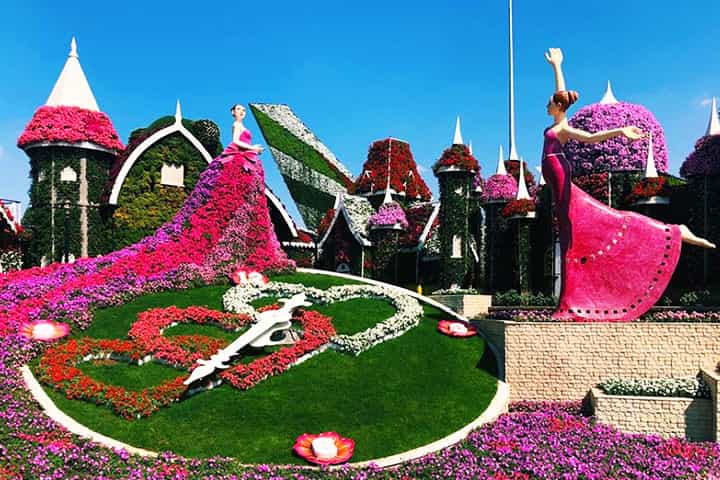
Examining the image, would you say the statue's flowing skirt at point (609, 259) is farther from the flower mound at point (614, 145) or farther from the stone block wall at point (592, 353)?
the flower mound at point (614, 145)

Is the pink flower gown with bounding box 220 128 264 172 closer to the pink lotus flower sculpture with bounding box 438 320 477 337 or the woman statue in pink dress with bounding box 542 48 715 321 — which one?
the pink lotus flower sculpture with bounding box 438 320 477 337

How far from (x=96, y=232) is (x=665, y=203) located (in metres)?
20.7

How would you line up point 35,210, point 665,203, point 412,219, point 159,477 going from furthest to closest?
point 412,219 < point 35,210 < point 665,203 < point 159,477

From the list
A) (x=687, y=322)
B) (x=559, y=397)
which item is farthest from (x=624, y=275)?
(x=559, y=397)

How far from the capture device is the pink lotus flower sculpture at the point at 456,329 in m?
16.2

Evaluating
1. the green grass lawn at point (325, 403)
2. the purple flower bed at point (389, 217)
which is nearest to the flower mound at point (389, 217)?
the purple flower bed at point (389, 217)

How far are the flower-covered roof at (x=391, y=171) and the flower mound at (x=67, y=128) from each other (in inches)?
477

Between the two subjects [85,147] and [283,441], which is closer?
[283,441]

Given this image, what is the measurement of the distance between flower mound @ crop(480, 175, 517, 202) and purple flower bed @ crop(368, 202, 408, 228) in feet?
12.9

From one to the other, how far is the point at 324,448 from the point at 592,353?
268 inches

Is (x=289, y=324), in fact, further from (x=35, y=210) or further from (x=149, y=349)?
(x=35, y=210)

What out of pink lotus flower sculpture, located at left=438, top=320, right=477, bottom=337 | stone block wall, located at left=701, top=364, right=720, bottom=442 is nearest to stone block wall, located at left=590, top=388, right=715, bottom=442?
stone block wall, located at left=701, top=364, right=720, bottom=442

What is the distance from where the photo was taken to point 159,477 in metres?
9.67

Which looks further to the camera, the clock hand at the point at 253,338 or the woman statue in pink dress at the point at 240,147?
the woman statue in pink dress at the point at 240,147
